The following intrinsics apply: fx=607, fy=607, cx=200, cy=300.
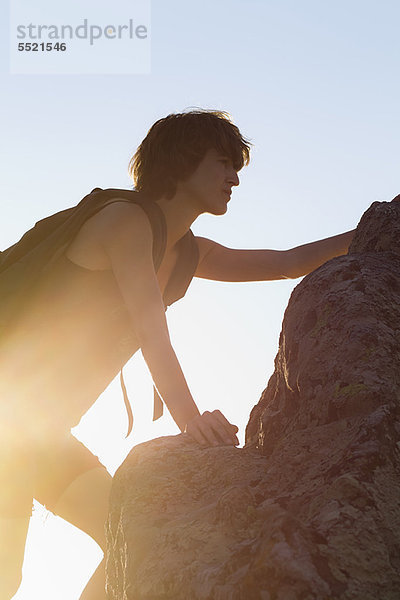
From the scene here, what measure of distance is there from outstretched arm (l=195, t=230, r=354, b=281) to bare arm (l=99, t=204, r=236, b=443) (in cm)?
164

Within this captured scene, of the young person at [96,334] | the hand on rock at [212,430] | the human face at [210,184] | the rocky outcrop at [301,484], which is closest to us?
the rocky outcrop at [301,484]

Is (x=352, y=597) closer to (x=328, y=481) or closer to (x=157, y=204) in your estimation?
(x=328, y=481)

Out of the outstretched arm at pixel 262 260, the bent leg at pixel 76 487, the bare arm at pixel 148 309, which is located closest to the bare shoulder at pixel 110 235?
the bare arm at pixel 148 309

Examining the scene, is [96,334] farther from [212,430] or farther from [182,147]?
[182,147]

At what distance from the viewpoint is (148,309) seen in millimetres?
3459

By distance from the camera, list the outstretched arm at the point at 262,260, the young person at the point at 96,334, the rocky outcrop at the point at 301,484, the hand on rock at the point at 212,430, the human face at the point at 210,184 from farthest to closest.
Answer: the outstretched arm at the point at 262,260 < the human face at the point at 210,184 < the young person at the point at 96,334 < the hand on rock at the point at 212,430 < the rocky outcrop at the point at 301,484

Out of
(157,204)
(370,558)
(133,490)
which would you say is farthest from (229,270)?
(370,558)

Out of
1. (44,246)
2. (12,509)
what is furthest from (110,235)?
(12,509)

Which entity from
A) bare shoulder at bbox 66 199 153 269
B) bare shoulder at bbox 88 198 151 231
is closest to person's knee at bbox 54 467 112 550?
bare shoulder at bbox 66 199 153 269

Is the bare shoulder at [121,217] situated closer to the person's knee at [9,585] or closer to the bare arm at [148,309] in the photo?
the bare arm at [148,309]

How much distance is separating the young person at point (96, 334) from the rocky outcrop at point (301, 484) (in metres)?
0.34

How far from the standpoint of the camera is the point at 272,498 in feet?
8.21

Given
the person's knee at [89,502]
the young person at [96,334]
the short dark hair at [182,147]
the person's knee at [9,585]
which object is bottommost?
the person's knee at [9,585]

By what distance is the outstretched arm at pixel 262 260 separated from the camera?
17.3 ft
